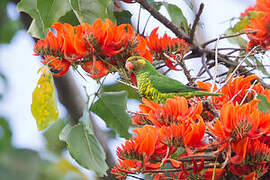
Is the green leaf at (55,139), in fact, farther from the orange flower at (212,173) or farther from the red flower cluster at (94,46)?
the orange flower at (212,173)

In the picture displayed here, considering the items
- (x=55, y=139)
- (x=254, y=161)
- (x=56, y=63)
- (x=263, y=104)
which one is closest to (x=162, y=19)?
(x=56, y=63)

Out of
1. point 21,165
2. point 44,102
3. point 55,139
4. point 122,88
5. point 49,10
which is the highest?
point 49,10

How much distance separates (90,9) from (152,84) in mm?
252

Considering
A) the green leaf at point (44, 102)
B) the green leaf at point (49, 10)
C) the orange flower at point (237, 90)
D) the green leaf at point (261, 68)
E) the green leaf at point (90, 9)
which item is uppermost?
the green leaf at point (90, 9)

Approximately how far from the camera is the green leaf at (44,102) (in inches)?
34.7

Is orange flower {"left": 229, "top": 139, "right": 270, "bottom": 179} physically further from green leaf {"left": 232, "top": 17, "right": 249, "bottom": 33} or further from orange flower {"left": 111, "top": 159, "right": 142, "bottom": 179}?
green leaf {"left": 232, "top": 17, "right": 249, "bottom": 33}

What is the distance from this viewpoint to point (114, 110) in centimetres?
110

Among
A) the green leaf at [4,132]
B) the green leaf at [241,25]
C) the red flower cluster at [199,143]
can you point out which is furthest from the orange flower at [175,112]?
the green leaf at [4,132]

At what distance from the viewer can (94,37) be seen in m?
0.79

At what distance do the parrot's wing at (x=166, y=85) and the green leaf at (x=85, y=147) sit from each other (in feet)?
0.69

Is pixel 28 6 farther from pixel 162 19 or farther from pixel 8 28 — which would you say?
pixel 8 28

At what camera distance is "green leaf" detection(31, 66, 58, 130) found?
2.89 feet

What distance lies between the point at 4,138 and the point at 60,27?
61.3 inches

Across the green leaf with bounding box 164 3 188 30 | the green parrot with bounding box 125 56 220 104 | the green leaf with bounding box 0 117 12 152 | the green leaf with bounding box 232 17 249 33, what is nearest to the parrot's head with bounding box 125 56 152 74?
the green parrot with bounding box 125 56 220 104
